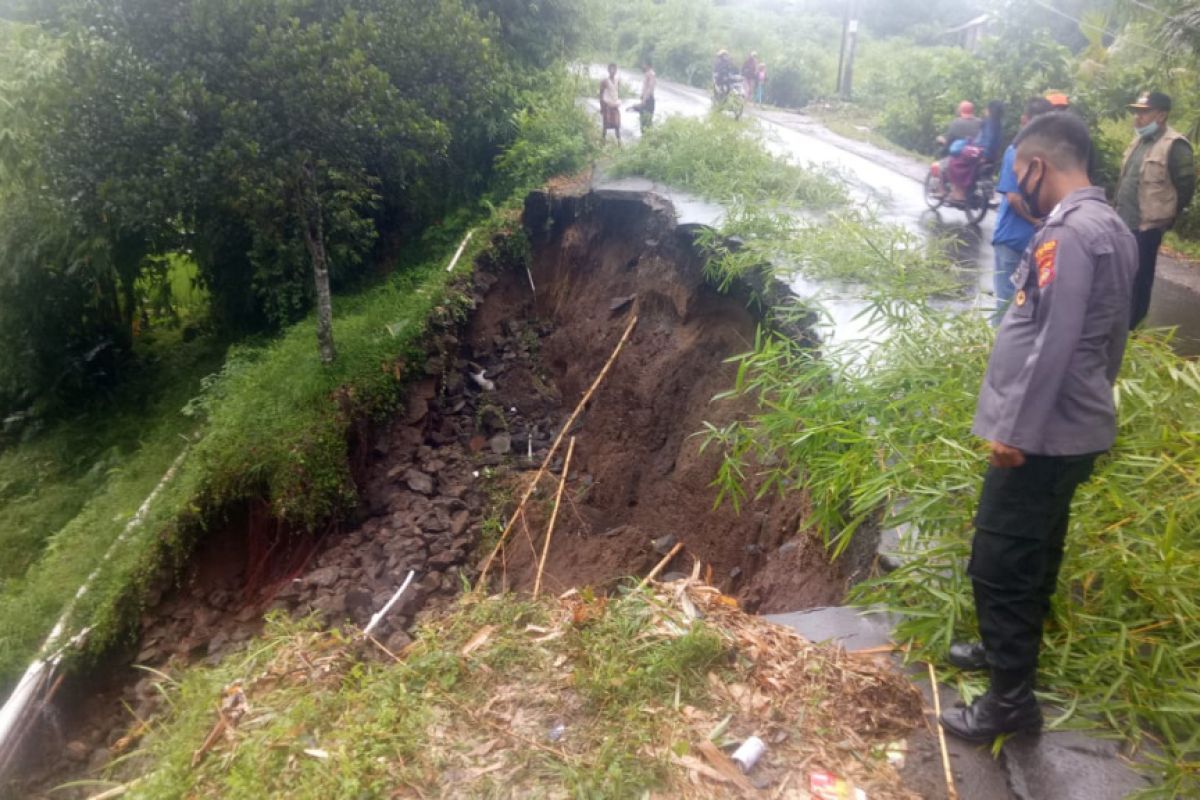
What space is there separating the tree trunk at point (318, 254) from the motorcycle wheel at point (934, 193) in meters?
6.72

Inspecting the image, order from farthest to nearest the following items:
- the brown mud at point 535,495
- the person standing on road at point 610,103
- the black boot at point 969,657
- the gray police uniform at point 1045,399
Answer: the person standing on road at point 610,103
the brown mud at point 535,495
the black boot at point 969,657
the gray police uniform at point 1045,399

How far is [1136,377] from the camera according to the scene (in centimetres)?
350

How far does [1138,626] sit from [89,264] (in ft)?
35.7

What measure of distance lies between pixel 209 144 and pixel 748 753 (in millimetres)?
6526

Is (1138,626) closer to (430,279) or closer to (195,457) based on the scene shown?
(195,457)

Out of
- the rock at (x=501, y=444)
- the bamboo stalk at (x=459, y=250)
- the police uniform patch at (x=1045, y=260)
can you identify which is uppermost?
the police uniform patch at (x=1045, y=260)

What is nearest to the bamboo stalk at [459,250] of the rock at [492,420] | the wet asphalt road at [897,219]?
the rock at [492,420]

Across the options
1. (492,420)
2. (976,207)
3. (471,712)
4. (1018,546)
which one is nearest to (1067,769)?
(1018,546)

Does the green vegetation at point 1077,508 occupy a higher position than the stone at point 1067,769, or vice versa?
the green vegetation at point 1077,508

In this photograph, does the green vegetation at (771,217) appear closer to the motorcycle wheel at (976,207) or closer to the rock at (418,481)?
the motorcycle wheel at (976,207)

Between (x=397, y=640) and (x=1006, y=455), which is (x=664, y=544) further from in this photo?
(x=1006, y=455)

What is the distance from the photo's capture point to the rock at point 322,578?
6422 millimetres

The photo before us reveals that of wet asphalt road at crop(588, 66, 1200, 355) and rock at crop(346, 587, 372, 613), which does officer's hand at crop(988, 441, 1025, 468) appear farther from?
rock at crop(346, 587, 372, 613)

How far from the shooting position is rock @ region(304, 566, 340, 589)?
21.1 ft
